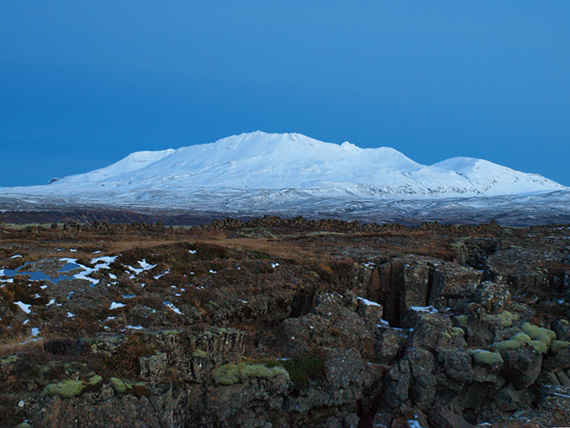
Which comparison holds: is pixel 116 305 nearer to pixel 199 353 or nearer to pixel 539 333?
pixel 199 353

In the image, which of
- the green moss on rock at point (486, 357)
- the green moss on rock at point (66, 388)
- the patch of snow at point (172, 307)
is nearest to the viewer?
the green moss on rock at point (66, 388)

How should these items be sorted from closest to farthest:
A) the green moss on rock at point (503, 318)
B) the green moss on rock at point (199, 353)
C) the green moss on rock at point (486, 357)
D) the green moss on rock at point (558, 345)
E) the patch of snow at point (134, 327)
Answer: the green moss on rock at point (199, 353), the green moss on rock at point (486, 357), the patch of snow at point (134, 327), the green moss on rock at point (558, 345), the green moss on rock at point (503, 318)

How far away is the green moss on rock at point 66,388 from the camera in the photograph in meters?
10.1

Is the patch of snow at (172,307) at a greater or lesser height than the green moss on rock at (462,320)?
greater

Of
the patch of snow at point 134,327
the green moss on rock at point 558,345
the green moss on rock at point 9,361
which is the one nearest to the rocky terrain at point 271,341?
the green moss on rock at point 9,361

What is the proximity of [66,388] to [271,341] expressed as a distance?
837cm

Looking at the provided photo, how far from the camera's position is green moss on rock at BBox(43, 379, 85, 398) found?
10086 mm

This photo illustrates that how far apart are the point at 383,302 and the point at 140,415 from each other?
1773 centimetres

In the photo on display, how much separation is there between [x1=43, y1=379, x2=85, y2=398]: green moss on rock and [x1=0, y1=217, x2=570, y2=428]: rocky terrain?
44 mm

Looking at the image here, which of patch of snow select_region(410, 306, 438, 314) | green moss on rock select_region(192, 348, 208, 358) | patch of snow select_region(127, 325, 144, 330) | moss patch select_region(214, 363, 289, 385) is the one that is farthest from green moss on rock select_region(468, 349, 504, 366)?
patch of snow select_region(127, 325, 144, 330)

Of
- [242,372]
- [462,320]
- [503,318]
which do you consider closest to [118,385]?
[242,372]

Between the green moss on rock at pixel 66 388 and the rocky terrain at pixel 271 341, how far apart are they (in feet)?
0.14

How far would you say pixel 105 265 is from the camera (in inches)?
860

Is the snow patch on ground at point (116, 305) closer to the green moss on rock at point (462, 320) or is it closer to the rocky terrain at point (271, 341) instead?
the rocky terrain at point (271, 341)
